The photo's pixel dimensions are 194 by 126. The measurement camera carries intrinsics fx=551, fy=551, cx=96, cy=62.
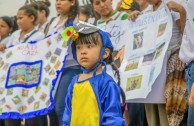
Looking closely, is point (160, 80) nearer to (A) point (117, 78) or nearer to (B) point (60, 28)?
(A) point (117, 78)

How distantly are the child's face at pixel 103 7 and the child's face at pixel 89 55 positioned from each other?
2129 millimetres

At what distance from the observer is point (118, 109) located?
404 centimetres

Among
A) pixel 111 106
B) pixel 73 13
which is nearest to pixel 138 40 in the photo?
pixel 73 13

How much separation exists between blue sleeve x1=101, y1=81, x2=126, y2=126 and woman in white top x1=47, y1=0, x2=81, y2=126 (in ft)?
5.88

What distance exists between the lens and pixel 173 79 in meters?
5.41

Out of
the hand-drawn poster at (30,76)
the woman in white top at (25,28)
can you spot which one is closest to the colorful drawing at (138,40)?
the hand-drawn poster at (30,76)

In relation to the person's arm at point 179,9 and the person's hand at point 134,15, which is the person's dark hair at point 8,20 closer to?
the person's hand at point 134,15

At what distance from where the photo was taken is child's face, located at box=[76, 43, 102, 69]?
4.20 metres

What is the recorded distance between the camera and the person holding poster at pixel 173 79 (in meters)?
5.33

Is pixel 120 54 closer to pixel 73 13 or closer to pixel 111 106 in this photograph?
pixel 73 13

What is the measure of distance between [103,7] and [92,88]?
2.34m

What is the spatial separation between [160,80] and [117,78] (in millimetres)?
476

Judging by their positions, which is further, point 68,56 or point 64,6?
point 64,6

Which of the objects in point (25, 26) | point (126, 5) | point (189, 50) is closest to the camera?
point (189, 50)
